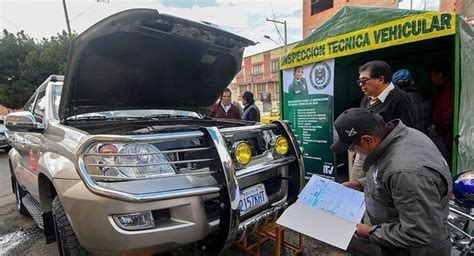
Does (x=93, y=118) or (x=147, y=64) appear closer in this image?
(x=93, y=118)

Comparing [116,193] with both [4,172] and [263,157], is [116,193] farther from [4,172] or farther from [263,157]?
[4,172]

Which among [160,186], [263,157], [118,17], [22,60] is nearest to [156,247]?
[160,186]

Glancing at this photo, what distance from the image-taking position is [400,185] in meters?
1.40

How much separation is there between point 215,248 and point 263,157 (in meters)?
0.87

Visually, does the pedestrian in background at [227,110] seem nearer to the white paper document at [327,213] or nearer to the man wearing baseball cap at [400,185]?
the white paper document at [327,213]

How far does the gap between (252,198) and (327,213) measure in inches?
24.9

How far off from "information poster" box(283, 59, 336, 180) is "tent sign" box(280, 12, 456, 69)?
6.5 inches

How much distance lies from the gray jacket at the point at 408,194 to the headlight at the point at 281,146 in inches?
39.9

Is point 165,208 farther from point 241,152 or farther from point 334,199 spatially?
point 334,199

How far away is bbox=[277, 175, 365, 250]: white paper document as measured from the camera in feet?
5.55

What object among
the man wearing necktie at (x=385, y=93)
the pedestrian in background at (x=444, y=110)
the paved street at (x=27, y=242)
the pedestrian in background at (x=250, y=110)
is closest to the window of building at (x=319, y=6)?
the pedestrian in background at (x=250, y=110)

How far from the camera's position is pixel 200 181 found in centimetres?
195

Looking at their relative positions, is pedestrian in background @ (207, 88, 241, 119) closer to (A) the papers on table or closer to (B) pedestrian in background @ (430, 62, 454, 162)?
(B) pedestrian in background @ (430, 62, 454, 162)

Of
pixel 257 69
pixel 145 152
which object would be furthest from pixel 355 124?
pixel 257 69
